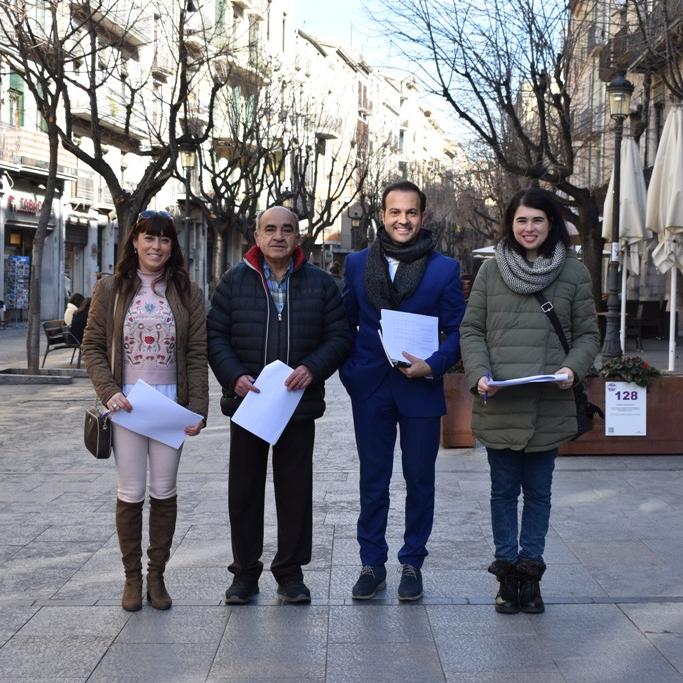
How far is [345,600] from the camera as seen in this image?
18.3 feet

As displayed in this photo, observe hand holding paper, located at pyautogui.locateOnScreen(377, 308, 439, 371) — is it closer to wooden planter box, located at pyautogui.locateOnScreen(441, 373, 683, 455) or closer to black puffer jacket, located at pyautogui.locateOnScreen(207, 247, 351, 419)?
black puffer jacket, located at pyautogui.locateOnScreen(207, 247, 351, 419)

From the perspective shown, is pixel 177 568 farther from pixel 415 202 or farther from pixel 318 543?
pixel 415 202

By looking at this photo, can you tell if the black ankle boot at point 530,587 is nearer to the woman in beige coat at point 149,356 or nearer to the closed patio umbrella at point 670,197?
the woman in beige coat at point 149,356

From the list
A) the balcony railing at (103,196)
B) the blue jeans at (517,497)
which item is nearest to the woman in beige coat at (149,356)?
the blue jeans at (517,497)

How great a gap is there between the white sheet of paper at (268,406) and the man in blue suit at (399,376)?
0.42 m

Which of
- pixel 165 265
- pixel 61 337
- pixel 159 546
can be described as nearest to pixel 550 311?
pixel 165 265

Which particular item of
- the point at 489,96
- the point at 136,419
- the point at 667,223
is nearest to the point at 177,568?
the point at 136,419

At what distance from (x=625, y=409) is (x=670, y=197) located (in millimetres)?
3706

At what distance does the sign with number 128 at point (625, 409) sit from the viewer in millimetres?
9875

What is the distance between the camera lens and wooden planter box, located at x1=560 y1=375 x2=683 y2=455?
992cm

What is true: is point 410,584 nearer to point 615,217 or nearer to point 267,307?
point 267,307

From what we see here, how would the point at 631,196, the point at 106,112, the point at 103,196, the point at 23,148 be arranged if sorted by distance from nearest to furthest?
the point at 631,196 → the point at 23,148 → the point at 106,112 → the point at 103,196

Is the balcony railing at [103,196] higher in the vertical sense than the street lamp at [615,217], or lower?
higher

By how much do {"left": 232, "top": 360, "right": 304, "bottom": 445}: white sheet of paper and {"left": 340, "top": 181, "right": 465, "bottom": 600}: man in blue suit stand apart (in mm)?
421
